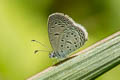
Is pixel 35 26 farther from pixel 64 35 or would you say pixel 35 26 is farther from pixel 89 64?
pixel 89 64

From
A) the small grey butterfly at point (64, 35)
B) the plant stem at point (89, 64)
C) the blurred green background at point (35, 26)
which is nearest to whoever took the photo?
the plant stem at point (89, 64)

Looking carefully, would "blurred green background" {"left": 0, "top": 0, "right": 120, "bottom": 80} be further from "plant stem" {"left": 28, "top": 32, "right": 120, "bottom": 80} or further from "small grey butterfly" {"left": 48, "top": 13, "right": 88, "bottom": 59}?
"plant stem" {"left": 28, "top": 32, "right": 120, "bottom": 80}

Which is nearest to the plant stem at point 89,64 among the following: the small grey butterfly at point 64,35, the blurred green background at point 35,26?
the small grey butterfly at point 64,35

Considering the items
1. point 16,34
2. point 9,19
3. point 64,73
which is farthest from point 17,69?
point 64,73

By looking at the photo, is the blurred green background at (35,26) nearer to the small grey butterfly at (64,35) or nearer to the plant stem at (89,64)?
the small grey butterfly at (64,35)

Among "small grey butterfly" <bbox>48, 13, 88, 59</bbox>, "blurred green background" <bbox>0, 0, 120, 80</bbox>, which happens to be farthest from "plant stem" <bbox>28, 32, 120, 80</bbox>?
"blurred green background" <bbox>0, 0, 120, 80</bbox>

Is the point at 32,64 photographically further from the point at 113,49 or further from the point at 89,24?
the point at 113,49
